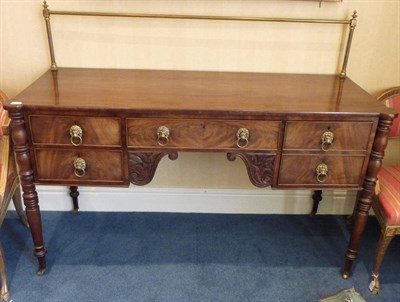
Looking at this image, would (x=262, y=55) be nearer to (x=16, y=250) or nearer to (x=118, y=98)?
(x=118, y=98)

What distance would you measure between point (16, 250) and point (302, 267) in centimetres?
142

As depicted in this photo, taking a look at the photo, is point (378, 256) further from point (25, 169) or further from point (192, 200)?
point (25, 169)

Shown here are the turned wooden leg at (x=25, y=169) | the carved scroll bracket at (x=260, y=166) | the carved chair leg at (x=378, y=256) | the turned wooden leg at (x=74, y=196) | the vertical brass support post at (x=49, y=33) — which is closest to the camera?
the turned wooden leg at (x=25, y=169)

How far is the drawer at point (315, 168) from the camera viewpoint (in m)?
1.53

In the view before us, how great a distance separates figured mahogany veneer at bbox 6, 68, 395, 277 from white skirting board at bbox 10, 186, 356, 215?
21.8 inches

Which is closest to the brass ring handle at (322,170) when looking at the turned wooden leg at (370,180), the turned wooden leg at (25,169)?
the turned wooden leg at (370,180)

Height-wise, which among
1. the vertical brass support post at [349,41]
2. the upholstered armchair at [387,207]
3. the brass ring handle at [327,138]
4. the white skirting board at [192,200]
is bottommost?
the white skirting board at [192,200]

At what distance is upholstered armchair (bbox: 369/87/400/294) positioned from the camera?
1592mm

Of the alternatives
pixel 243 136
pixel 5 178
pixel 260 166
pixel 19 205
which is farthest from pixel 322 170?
pixel 19 205

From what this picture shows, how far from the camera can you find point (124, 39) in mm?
1870

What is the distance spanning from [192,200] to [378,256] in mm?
996

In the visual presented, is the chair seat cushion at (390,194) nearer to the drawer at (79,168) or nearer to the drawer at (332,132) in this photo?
the drawer at (332,132)

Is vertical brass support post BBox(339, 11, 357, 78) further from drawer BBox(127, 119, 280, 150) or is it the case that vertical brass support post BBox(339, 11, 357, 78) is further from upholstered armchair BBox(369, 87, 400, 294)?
drawer BBox(127, 119, 280, 150)

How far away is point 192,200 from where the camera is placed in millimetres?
2195
